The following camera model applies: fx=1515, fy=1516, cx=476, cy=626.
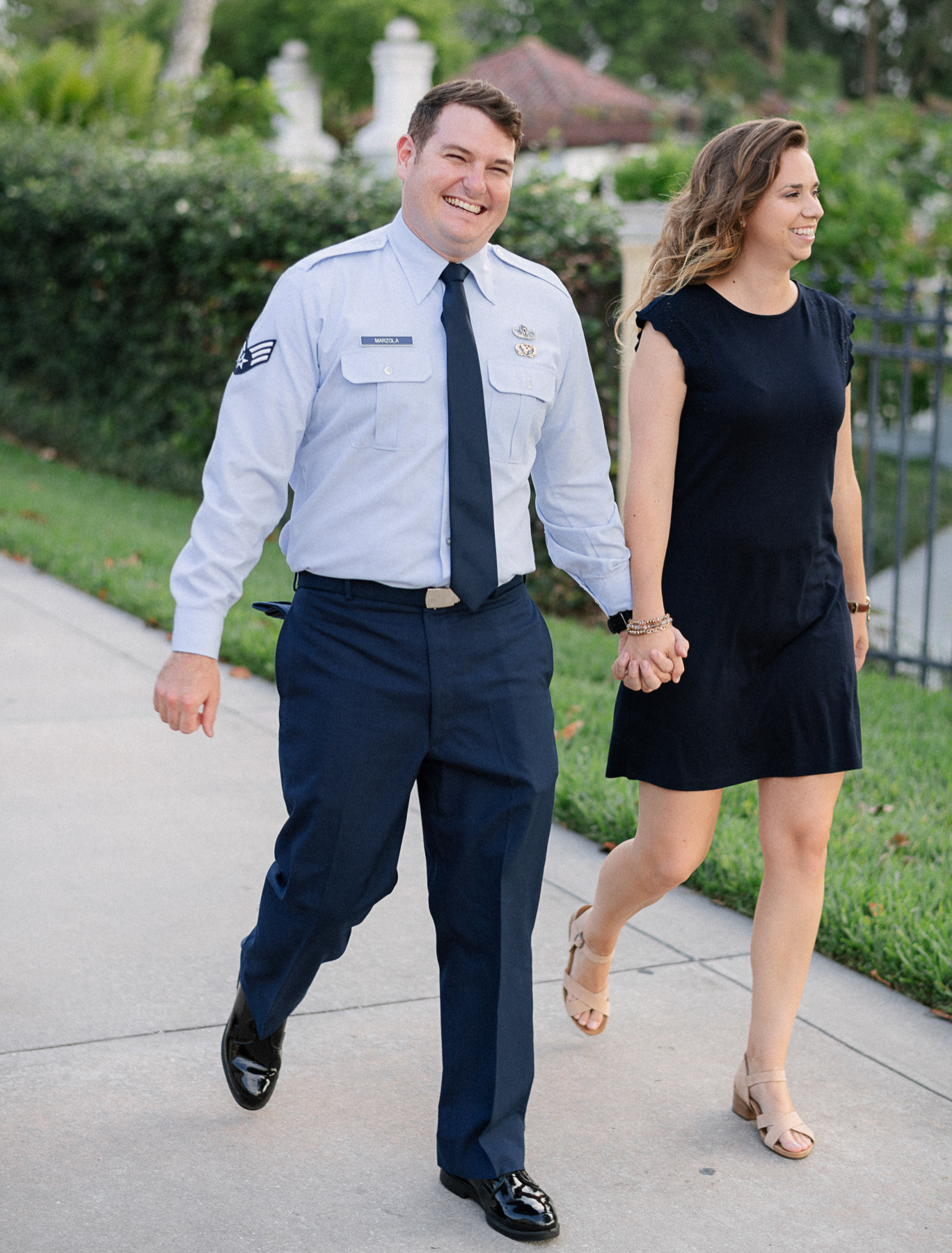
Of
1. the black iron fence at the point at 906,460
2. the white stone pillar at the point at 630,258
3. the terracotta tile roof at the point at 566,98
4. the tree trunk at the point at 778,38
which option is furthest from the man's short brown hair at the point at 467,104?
the tree trunk at the point at 778,38

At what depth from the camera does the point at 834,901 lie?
4.01 meters

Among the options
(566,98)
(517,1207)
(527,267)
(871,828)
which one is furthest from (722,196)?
(566,98)

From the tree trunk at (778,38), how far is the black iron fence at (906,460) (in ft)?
133

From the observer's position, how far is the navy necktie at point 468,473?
8.71 ft

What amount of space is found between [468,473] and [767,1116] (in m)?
1.42

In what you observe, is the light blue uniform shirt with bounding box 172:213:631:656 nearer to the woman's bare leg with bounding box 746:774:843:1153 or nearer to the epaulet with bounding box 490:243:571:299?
the epaulet with bounding box 490:243:571:299

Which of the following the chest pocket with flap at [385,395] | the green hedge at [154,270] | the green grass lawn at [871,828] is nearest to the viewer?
the chest pocket with flap at [385,395]

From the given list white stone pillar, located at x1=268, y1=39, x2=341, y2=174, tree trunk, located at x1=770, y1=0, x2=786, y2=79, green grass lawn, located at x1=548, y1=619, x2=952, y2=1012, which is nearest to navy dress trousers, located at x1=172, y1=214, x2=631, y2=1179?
green grass lawn, located at x1=548, y1=619, x2=952, y2=1012

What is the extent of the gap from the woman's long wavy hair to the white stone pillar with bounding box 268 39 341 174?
24854 mm

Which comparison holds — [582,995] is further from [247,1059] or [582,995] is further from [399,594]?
[399,594]

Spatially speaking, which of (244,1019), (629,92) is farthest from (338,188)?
(629,92)

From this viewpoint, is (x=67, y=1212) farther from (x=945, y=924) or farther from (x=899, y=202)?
(x=899, y=202)

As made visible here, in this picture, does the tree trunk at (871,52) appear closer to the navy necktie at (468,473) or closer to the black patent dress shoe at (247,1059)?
the navy necktie at (468,473)

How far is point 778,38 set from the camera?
52.8 metres
